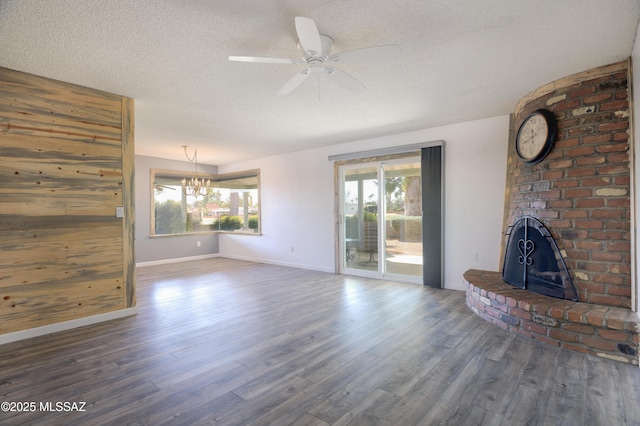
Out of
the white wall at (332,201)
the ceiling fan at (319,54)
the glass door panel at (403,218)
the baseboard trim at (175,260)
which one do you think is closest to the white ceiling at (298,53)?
the ceiling fan at (319,54)

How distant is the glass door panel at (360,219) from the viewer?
5.57 m

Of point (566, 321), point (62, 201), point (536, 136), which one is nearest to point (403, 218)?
point (536, 136)

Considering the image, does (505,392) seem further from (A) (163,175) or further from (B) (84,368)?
(A) (163,175)

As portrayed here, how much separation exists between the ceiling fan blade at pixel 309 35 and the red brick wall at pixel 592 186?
2.69 meters

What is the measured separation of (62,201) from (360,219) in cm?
433

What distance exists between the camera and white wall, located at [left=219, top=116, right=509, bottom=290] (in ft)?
14.2

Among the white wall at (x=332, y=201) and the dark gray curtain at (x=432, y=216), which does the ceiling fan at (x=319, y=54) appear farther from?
the white wall at (x=332, y=201)

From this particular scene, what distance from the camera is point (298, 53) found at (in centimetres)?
264

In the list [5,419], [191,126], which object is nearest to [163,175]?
[191,126]

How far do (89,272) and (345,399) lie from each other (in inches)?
119

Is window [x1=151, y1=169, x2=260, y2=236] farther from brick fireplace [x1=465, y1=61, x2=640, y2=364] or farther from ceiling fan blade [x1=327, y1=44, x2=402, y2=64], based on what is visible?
brick fireplace [x1=465, y1=61, x2=640, y2=364]

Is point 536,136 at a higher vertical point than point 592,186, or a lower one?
higher

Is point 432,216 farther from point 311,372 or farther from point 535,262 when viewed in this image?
point 311,372

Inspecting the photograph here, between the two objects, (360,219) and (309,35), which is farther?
(360,219)
